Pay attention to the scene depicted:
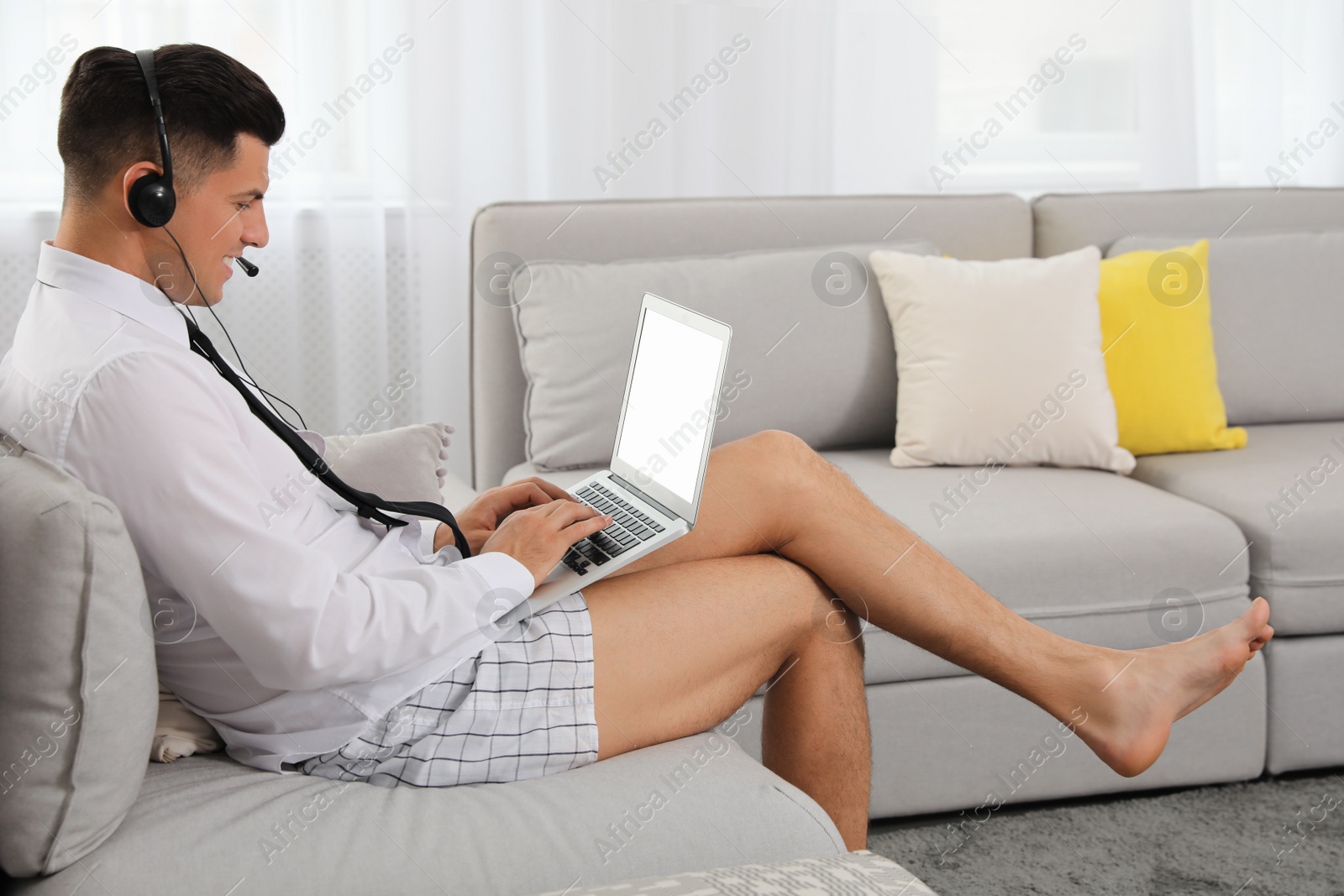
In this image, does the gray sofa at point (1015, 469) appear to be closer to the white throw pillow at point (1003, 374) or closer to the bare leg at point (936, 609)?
the white throw pillow at point (1003, 374)

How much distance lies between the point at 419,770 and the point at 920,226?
161 centimetres

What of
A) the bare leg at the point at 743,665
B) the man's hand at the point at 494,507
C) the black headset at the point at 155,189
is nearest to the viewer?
the black headset at the point at 155,189

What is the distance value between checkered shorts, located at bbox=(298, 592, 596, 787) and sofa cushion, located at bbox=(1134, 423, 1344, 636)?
1190 mm

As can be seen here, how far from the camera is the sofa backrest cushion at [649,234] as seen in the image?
2158 mm

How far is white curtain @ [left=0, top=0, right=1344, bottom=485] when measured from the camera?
2.59m

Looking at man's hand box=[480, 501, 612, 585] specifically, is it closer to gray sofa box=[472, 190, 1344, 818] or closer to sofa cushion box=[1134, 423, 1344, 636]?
gray sofa box=[472, 190, 1344, 818]

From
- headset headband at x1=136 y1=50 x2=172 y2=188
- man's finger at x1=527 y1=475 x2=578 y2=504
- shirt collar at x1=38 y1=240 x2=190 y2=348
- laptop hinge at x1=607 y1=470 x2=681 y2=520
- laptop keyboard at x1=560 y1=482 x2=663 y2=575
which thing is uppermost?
headset headband at x1=136 y1=50 x2=172 y2=188

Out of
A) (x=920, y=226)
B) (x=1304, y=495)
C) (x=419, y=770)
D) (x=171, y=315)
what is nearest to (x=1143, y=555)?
(x=1304, y=495)

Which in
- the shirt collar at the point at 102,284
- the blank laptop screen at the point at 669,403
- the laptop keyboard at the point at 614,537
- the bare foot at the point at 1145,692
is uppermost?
the shirt collar at the point at 102,284

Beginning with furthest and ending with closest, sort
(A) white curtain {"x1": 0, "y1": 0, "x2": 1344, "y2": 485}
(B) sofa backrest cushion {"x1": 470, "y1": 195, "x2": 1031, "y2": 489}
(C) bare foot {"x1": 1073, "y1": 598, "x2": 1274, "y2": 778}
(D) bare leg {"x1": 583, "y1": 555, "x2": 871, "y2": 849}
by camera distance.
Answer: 1. (A) white curtain {"x1": 0, "y1": 0, "x2": 1344, "y2": 485}
2. (B) sofa backrest cushion {"x1": 470, "y1": 195, "x2": 1031, "y2": 489}
3. (C) bare foot {"x1": 1073, "y1": 598, "x2": 1274, "y2": 778}
4. (D) bare leg {"x1": 583, "y1": 555, "x2": 871, "y2": 849}

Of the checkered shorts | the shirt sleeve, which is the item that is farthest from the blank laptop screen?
the shirt sleeve

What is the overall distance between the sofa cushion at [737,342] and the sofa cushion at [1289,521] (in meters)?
0.58

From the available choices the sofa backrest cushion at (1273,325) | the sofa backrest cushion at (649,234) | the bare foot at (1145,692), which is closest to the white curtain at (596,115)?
the sofa backrest cushion at (649,234)

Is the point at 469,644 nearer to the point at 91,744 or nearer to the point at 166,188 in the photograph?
the point at 91,744
